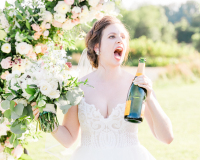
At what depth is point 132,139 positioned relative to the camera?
213cm

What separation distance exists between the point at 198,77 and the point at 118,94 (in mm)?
14060

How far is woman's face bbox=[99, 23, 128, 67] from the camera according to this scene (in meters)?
2.09

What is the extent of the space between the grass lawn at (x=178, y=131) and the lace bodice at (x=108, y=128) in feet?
4.09

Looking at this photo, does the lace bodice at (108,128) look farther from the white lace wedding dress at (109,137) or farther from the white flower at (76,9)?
the white flower at (76,9)

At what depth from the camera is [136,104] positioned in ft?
6.12

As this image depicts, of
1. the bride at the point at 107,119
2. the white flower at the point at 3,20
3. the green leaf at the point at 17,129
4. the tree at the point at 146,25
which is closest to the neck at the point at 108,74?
the bride at the point at 107,119

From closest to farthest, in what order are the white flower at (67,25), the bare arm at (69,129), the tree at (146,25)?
the bare arm at (69,129) → the white flower at (67,25) → the tree at (146,25)

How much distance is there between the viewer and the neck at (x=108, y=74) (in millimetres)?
2244

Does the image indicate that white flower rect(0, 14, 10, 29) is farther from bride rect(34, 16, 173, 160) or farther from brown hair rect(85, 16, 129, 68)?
bride rect(34, 16, 173, 160)

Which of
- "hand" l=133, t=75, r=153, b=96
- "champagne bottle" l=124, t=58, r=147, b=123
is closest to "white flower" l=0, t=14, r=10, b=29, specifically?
"champagne bottle" l=124, t=58, r=147, b=123

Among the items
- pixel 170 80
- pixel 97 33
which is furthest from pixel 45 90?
pixel 170 80

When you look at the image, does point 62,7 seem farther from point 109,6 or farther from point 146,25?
point 146,25

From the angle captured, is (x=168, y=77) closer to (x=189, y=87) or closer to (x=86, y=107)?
(x=189, y=87)

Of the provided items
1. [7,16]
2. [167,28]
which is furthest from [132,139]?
[167,28]
